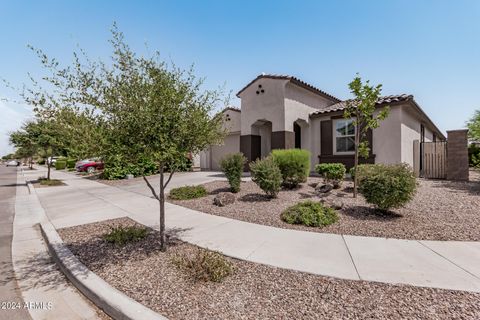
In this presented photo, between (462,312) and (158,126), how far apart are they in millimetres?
4421

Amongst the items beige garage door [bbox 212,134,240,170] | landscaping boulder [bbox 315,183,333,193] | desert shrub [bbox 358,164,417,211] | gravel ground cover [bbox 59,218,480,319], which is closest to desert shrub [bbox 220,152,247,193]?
landscaping boulder [bbox 315,183,333,193]

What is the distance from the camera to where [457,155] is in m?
10.9

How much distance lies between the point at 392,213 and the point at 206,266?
5.31 metres

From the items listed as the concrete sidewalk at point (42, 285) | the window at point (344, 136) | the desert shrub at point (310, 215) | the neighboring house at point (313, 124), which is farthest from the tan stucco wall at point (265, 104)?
the concrete sidewalk at point (42, 285)

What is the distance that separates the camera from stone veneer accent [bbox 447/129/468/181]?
10727 millimetres

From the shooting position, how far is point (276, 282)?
10.6 feet

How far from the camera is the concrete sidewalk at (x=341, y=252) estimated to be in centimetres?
332

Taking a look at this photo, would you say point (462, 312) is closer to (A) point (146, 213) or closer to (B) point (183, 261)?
(B) point (183, 261)

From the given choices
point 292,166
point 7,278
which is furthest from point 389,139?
point 7,278

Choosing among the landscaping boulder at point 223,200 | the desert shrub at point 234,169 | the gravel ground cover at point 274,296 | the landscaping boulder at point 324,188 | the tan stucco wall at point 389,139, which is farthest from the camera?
the tan stucco wall at point 389,139

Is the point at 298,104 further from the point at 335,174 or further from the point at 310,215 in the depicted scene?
the point at 310,215

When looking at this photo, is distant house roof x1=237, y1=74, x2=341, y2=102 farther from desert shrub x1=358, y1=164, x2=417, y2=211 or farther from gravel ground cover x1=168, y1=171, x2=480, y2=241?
desert shrub x1=358, y1=164, x2=417, y2=211

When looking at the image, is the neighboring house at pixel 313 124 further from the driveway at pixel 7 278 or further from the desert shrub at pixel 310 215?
the driveway at pixel 7 278

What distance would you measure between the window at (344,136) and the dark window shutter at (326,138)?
0.27m
